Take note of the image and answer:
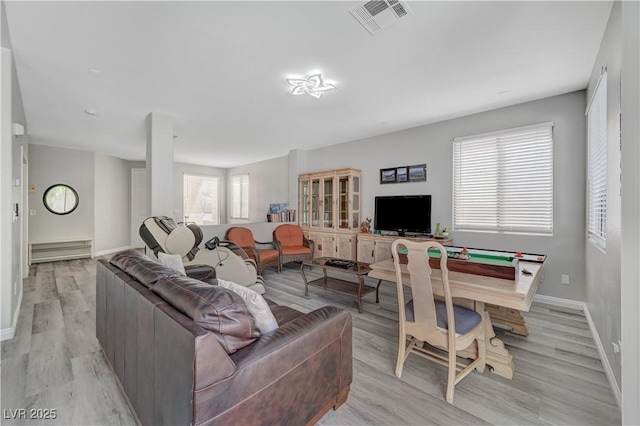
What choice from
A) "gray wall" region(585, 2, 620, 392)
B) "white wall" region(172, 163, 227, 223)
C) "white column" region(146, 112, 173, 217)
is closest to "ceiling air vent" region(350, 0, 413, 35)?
"gray wall" region(585, 2, 620, 392)

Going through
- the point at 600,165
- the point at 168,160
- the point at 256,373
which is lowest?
the point at 256,373

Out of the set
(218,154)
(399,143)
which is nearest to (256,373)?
(399,143)

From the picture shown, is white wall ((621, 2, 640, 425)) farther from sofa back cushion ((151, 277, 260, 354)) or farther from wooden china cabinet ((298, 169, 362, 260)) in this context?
wooden china cabinet ((298, 169, 362, 260))

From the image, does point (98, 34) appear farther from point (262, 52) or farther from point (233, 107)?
point (233, 107)

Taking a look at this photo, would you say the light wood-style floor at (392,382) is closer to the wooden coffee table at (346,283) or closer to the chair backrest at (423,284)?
the wooden coffee table at (346,283)

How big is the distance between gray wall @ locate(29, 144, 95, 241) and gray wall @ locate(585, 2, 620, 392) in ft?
28.1

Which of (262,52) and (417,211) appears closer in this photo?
(262,52)

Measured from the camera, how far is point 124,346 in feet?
5.19

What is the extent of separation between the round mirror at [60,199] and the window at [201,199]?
8.15 ft

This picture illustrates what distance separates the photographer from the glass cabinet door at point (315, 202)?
569cm

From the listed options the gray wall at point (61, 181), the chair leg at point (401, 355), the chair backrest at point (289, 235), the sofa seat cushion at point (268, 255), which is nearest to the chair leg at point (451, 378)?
the chair leg at point (401, 355)

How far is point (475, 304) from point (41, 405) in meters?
2.97

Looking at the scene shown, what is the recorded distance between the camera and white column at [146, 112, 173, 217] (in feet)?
12.1

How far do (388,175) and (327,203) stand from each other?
1.37 metres
